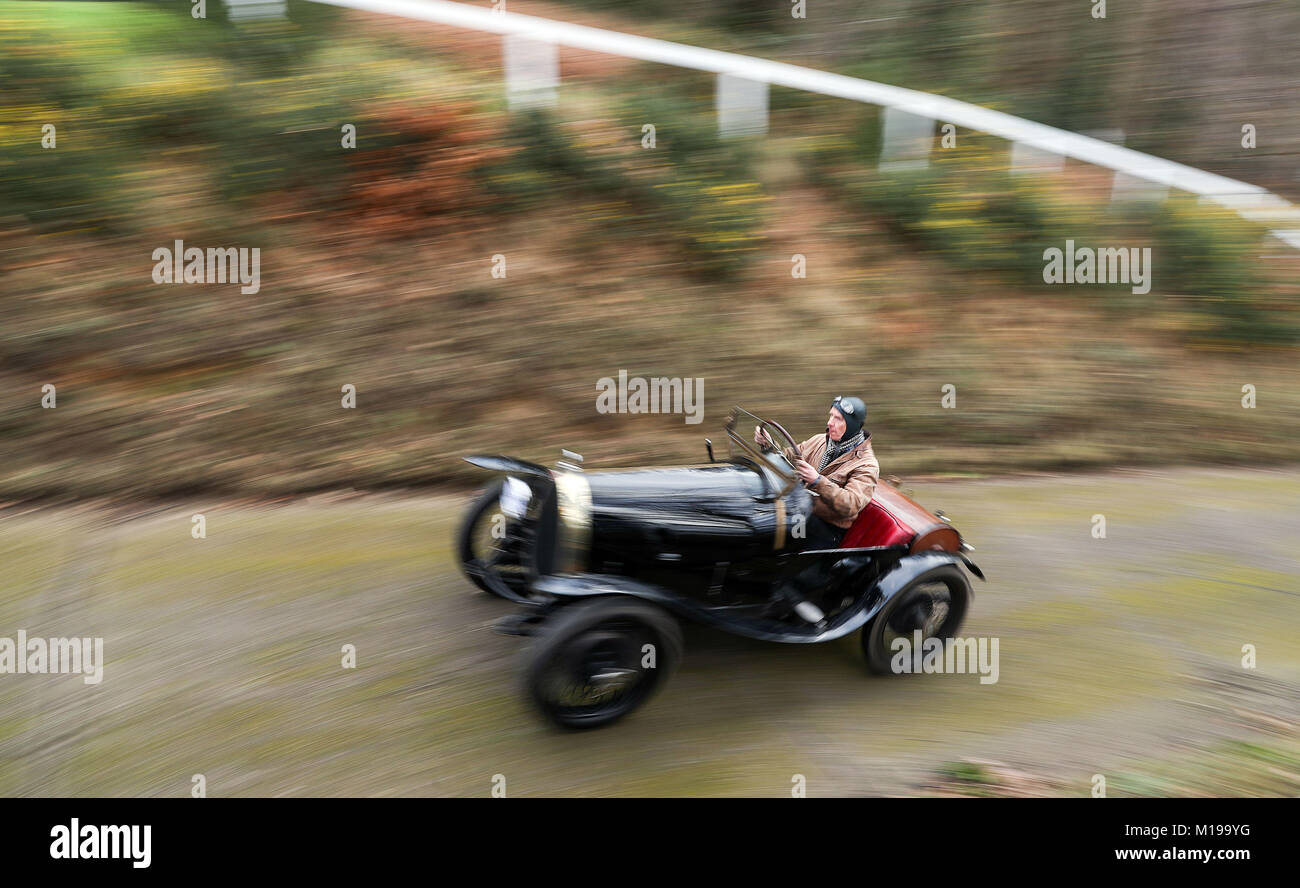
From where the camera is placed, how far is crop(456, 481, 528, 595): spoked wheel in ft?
15.1

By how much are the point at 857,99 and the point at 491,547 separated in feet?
21.2

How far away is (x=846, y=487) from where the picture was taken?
4.58 m

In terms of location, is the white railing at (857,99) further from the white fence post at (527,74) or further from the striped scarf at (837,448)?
the striped scarf at (837,448)

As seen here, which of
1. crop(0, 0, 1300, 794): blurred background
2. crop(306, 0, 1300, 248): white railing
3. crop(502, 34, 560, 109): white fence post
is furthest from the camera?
crop(306, 0, 1300, 248): white railing

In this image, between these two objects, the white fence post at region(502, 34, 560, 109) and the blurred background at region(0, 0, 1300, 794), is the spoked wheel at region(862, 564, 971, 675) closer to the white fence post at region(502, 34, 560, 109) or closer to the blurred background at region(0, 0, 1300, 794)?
the blurred background at region(0, 0, 1300, 794)

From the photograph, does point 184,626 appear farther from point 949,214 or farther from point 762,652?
point 949,214

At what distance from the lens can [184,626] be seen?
15.8 feet

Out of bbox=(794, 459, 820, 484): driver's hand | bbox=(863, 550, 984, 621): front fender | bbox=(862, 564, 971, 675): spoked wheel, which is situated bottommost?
bbox=(862, 564, 971, 675): spoked wheel

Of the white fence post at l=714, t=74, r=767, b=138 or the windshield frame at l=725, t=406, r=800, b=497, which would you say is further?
the white fence post at l=714, t=74, r=767, b=138

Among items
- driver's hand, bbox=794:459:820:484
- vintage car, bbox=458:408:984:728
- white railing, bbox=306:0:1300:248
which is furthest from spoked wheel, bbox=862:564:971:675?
white railing, bbox=306:0:1300:248

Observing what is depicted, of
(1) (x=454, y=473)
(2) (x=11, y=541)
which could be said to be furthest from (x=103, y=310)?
(1) (x=454, y=473)

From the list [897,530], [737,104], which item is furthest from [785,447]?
[737,104]

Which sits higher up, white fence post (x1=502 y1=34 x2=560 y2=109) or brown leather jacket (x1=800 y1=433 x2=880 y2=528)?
white fence post (x1=502 y1=34 x2=560 y2=109)

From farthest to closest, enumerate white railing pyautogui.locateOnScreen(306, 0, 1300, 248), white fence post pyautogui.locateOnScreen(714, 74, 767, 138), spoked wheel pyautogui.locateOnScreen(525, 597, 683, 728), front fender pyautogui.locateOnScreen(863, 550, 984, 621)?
white railing pyautogui.locateOnScreen(306, 0, 1300, 248)
white fence post pyautogui.locateOnScreen(714, 74, 767, 138)
front fender pyautogui.locateOnScreen(863, 550, 984, 621)
spoked wheel pyautogui.locateOnScreen(525, 597, 683, 728)
